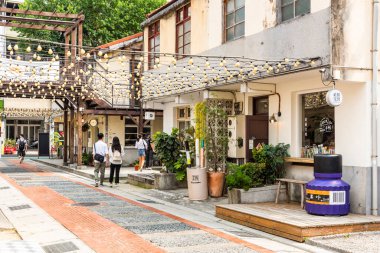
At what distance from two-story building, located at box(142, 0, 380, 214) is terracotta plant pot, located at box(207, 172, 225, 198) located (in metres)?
0.91

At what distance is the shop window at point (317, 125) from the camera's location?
1141 centimetres

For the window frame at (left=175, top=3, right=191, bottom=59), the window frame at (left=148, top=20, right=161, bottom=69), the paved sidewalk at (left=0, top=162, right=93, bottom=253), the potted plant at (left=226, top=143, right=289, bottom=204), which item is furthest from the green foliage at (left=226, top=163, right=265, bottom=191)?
the window frame at (left=148, top=20, right=161, bottom=69)

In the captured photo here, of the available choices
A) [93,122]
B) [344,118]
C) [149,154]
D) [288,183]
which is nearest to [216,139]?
[288,183]

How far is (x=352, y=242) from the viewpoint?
822cm

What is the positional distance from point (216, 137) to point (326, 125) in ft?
12.0

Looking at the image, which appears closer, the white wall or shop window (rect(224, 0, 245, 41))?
the white wall

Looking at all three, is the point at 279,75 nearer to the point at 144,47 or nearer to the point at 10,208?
the point at 10,208

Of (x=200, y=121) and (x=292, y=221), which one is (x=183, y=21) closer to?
(x=200, y=121)

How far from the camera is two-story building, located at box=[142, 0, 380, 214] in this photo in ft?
33.1

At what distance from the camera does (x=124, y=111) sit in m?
25.0

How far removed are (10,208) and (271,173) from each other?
6.68 meters

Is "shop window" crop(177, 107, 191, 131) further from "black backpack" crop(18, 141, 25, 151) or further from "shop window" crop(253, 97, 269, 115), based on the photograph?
"black backpack" crop(18, 141, 25, 151)

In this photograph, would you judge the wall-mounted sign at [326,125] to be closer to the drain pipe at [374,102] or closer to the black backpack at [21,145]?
the drain pipe at [374,102]

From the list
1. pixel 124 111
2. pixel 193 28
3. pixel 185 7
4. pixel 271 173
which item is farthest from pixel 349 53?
pixel 124 111
